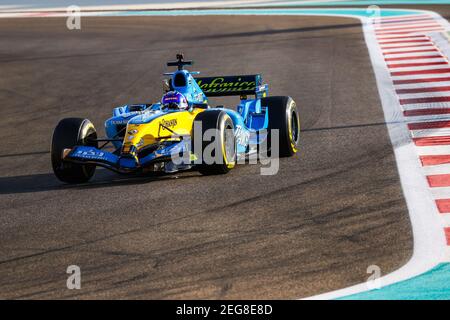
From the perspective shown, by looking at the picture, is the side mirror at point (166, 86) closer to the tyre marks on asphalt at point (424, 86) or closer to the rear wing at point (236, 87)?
the rear wing at point (236, 87)

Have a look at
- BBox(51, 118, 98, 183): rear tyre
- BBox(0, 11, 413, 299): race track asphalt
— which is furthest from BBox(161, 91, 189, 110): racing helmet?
BBox(51, 118, 98, 183): rear tyre

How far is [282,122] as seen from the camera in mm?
12914

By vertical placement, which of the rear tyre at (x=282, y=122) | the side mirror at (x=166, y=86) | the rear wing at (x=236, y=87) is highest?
the rear wing at (x=236, y=87)

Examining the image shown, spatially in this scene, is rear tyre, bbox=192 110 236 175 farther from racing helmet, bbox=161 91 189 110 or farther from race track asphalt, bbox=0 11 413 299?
racing helmet, bbox=161 91 189 110

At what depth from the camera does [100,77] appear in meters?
22.5

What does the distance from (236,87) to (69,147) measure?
2718 mm

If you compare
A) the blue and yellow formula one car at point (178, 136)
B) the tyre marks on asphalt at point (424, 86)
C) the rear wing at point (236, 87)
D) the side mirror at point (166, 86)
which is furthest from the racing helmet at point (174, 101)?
the tyre marks on asphalt at point (424, 86)

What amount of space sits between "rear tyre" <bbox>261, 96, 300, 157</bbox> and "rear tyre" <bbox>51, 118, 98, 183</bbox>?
2.32 m

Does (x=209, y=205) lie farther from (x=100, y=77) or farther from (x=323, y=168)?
(x=100, y=77)

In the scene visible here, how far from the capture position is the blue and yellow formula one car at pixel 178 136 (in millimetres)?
11555

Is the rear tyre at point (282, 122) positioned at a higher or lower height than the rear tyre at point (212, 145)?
higher

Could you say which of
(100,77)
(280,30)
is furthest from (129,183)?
(280,30)

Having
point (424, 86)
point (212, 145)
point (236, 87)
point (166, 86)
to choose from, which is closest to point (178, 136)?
point (212, 145)

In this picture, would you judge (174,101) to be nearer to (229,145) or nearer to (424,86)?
(229,145)
